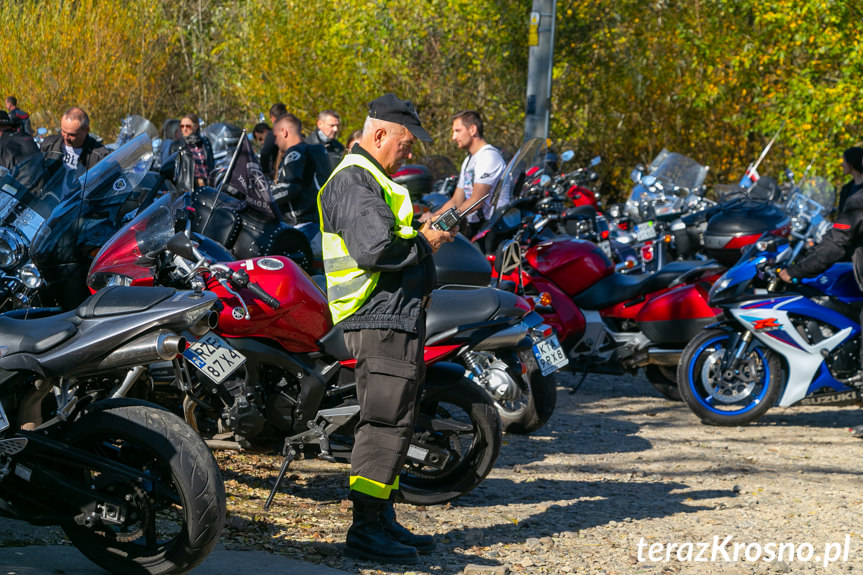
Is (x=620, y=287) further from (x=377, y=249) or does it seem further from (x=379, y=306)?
(x=377, y=249)

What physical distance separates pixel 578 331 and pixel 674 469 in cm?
177

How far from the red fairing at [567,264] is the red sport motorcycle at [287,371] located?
9.41 ft

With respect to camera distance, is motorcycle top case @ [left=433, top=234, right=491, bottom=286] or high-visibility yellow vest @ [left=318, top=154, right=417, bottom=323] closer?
high-visibility yellow vest @ [left=318, top=154, right=417, bottom=323]

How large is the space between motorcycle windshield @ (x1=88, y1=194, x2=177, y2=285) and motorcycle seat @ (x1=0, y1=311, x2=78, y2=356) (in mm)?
1061

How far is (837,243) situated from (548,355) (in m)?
2.42

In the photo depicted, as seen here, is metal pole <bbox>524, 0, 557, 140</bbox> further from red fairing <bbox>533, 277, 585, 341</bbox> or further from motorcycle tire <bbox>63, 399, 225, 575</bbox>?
motorcycle tire <bbox>63, 399, 225, 575</bbox>

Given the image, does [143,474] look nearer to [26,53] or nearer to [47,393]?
[47,393]

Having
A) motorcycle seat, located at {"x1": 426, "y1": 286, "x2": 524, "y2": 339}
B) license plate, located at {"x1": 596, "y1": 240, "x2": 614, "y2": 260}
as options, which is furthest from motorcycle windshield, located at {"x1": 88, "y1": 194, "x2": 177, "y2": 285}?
license plate, located at {"x1": 596, "y1": 240, "x2": 614, "y2": 260}

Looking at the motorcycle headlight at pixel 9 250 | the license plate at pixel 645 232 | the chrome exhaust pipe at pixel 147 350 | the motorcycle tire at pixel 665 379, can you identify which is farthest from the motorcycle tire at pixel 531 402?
the license plate at pixel 645 232

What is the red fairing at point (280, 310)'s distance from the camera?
507 centimetres

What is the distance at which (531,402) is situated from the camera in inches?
278

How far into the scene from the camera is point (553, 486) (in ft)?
20.1

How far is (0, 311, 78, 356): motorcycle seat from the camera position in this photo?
3.88m

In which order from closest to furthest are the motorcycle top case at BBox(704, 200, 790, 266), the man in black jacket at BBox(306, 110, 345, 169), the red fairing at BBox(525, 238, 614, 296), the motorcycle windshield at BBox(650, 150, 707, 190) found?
1. the red fairing at BBox(525, 238, 614, 296)
2. the motorcycle top case at BBox(704, 200, 790, 266)
3. the man in black jacket at BBox(306, 110, 345, 169)
4. the motorcycle windshield at BBox(650, 150, 707, 190)
